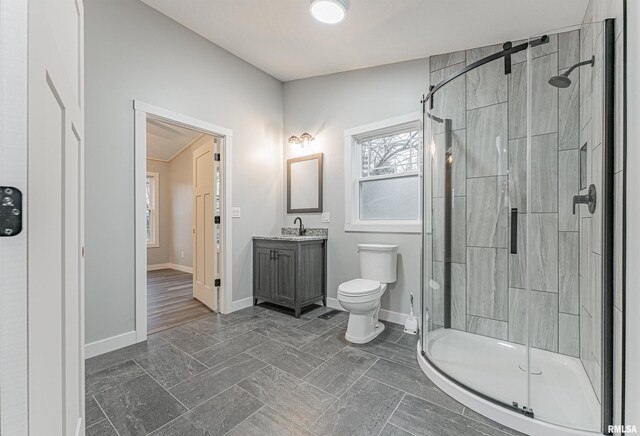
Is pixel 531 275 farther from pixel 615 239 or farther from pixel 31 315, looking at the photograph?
pixel 31 315

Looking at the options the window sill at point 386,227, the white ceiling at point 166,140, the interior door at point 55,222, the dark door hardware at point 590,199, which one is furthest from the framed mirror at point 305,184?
the interior door at point 55,222

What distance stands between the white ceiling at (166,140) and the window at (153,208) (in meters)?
0.50

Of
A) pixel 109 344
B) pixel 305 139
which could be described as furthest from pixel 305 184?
pixel 109 344

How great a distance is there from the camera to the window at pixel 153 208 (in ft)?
19.6

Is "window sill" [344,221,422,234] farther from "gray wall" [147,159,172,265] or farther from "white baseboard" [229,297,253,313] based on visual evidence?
"gray wall" [147,159,172,265]

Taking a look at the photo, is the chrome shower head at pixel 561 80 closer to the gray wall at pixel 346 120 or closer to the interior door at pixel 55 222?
the gray wall at pixel 346 120

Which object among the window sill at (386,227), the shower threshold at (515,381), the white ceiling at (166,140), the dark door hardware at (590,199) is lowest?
the shower threshold at (515,381)

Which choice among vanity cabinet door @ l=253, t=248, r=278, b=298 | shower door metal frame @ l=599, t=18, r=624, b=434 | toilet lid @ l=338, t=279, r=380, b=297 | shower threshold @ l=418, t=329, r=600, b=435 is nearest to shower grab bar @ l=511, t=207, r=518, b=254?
shower door metal frame @ l=599, t=18, r=624, b=434

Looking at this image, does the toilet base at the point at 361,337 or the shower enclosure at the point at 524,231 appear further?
the toilet base at the point at 361,337

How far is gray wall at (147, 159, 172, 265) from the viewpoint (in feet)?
19.7

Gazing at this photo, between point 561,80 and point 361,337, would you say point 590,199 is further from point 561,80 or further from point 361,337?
point 361,337

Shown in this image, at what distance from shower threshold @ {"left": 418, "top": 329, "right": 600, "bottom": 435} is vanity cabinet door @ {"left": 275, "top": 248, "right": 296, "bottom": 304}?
4.52 feet

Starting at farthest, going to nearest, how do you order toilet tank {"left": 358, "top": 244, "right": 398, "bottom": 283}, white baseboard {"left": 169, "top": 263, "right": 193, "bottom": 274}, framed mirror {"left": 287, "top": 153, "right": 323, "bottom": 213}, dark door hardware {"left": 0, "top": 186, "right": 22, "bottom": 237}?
1. white baseboard {"left": 169, "top": 263, "right": 193, "bottom": 274}
2. framed mirror {"left": 287, "top": 153, "right": 323, "bottom": 213}
3. toilet tank {"left": 358, "top": 244, "right": 398, "bottom": 283}
4. dark door hardware {"left": 0, "top": 186, "right": 22, "bottom": 237}

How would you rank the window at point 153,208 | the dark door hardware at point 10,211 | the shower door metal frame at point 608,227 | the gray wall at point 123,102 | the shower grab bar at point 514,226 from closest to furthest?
1. the dark door hardware at point 10,211
2. the shower door metal frame at point 608,227
3. the shower grab bar at point 514,226
4. the gray wall at point 123,102
5. the window at point 153,208
